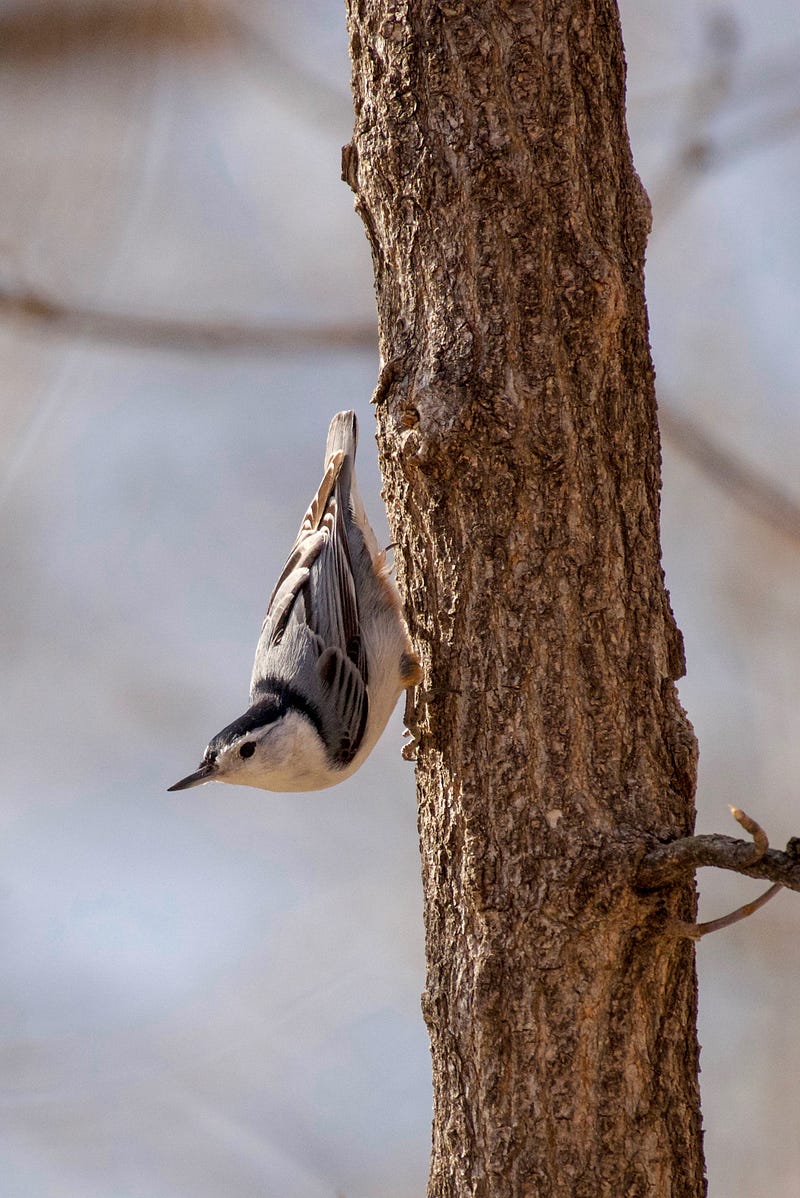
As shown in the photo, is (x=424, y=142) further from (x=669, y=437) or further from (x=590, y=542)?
(x=669, y=437)

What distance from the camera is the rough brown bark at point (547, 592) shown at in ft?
5.98

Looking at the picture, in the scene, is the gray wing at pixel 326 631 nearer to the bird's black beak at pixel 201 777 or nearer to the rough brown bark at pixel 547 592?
the bird's black beak at pixel 201 777

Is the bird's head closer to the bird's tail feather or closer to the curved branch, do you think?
the bird's tail feather

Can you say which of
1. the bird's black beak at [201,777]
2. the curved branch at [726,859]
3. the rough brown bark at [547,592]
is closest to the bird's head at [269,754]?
the bird's black beak at [201,777]

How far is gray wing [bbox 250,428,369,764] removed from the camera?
2967 millimetres

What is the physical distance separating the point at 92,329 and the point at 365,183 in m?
2.20

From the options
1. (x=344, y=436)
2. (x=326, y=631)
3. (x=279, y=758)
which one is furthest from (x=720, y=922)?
(x=344, y=436)

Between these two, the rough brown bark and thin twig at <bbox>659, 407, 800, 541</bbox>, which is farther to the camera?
thin twig at <bbox>659, 407, 800, 541</bbox>

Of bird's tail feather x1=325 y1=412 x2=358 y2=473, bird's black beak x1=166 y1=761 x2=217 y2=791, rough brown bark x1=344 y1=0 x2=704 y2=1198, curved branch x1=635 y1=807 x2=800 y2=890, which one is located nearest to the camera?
curved branch x1=635 y1=807 x2=800 y2=890

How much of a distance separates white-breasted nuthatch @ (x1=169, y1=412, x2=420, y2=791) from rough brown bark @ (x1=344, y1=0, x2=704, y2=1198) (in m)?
0.80

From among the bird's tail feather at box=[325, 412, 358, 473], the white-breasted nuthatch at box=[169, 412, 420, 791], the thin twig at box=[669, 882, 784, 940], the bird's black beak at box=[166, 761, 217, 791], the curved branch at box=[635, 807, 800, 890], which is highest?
the bird's tail feather at box=[325, 412, 358, 473]

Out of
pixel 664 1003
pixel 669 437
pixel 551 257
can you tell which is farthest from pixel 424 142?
pixel 669 437

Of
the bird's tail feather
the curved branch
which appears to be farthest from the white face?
the curved branch

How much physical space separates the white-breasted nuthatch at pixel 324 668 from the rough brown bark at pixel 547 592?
2.64 feet
